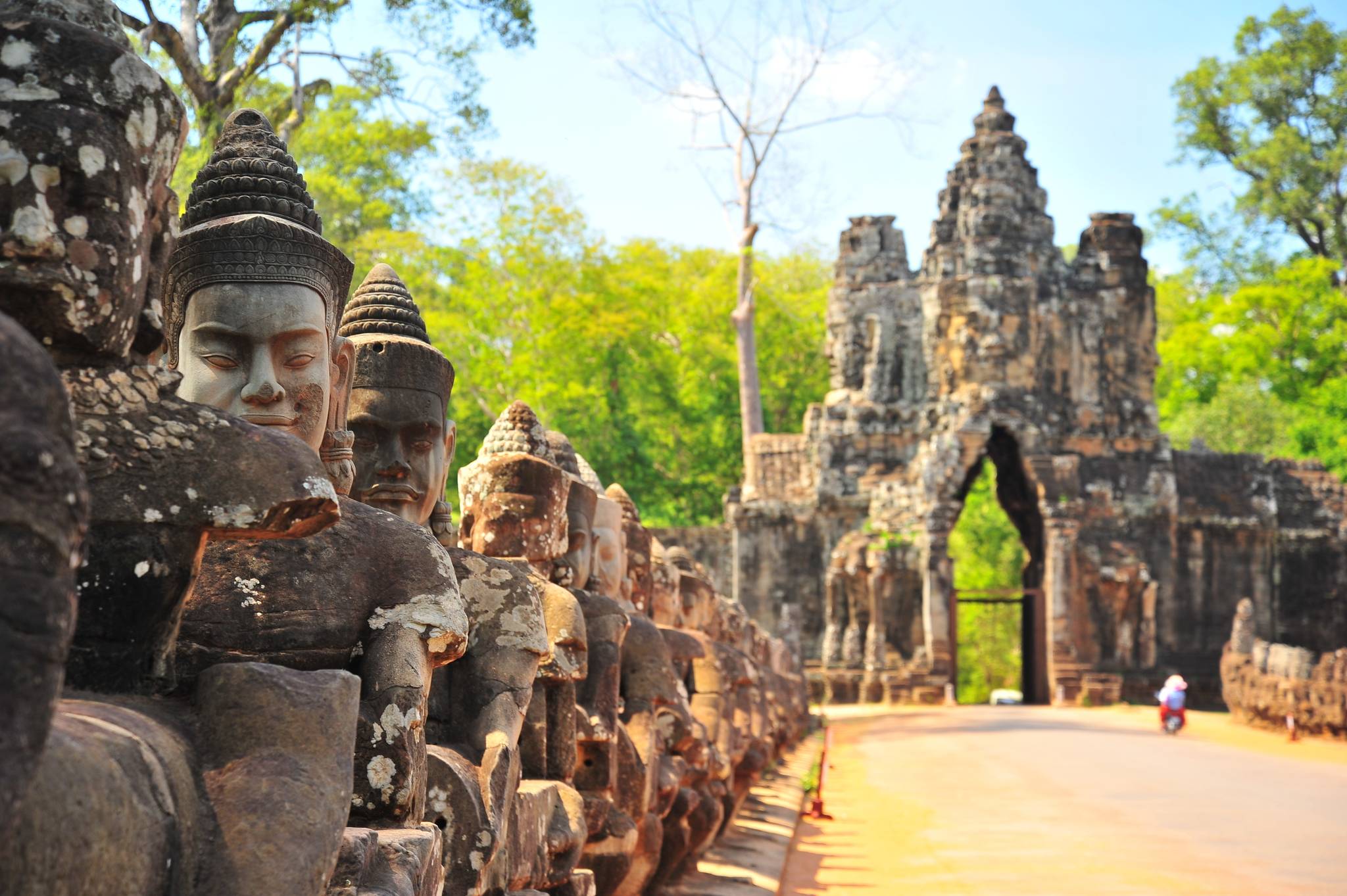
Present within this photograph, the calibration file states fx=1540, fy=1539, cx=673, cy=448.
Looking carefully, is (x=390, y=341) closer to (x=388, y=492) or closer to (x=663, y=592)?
(x=388, y=492)

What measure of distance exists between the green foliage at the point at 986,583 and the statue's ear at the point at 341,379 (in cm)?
3860

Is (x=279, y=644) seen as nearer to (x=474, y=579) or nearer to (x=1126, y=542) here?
(x=474, y=579)

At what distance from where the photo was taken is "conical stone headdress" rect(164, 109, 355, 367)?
3215 mm

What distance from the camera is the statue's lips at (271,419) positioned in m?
3.17

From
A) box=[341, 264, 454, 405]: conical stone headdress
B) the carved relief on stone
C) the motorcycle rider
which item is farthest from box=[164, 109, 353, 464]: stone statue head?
the motorcycle rider

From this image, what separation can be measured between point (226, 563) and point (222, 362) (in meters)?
0.65

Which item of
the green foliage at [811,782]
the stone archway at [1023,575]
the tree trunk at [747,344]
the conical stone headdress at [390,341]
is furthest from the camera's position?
the tree trunk at [747,344]

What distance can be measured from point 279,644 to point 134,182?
884mm

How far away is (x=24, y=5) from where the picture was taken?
2166 millimetres

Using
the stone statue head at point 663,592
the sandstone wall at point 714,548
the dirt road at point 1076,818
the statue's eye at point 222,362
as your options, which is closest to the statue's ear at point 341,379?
the statue's eye at point 222,362

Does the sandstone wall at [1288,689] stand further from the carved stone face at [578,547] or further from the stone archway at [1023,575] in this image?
the carved stone face at [578,547]

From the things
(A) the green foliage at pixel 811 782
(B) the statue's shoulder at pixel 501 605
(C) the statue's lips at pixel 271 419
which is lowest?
(A) the green foliage at pixel 811 782

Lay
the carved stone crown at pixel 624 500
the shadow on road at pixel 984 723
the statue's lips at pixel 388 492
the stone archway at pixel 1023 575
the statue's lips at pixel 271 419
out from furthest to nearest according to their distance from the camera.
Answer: the stone archway at pixel 1023 575
the shadow on road at pixel 984 723
the carved stone crown at pixel 624 500
the statue's lips at pixel 388 492
the statue's lips at pixel 271 419

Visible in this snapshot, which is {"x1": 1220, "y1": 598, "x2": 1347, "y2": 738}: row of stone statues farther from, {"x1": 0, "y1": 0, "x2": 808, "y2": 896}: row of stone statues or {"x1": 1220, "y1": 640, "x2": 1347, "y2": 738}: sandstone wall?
{"x1": 0, "y1": 0, "x2": 808, "y2": 896}: row of stone statues
